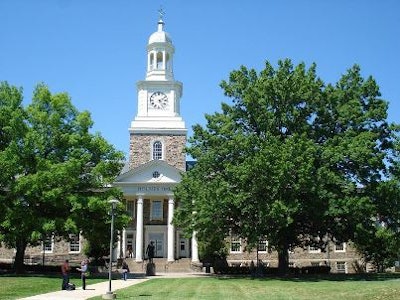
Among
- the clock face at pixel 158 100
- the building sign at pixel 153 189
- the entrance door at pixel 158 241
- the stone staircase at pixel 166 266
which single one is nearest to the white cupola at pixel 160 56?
the clock face at pixel 158 100

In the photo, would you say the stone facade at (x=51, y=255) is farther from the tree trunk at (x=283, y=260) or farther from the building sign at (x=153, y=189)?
the tree trunk at (x=283, y=260)

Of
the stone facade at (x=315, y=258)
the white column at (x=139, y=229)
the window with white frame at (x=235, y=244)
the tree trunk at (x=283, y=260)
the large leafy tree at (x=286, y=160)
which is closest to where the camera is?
the large leafy tree at (x=286, y=160)

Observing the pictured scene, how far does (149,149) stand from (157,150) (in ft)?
2.43

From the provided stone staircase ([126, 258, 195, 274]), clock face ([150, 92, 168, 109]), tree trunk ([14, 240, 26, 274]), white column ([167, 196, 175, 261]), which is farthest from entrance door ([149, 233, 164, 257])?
tree trunk ([14, 240, 26, 274])

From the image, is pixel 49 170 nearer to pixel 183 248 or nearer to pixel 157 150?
pixel 157 150

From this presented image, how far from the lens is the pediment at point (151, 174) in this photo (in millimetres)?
48281

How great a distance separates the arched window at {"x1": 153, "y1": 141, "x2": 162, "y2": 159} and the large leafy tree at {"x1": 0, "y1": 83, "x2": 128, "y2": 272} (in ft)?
41.3

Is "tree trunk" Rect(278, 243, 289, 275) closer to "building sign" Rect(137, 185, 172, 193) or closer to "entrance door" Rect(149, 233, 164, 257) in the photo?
"building sign" Rect(137, 185, 172, 193)

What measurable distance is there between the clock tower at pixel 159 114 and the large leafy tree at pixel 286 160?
1451 cm

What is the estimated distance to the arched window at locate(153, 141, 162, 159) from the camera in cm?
5025

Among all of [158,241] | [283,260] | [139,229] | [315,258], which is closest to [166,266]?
[139,229]

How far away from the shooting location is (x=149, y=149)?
5025cm

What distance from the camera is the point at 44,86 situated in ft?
121

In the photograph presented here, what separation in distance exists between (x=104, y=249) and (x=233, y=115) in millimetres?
17569
